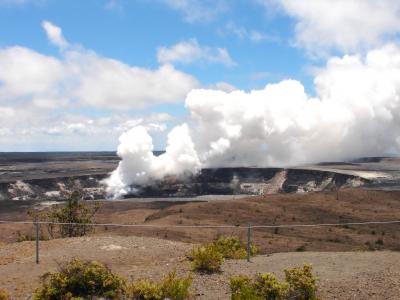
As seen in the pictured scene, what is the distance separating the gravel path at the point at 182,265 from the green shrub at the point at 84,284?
0.86 metres

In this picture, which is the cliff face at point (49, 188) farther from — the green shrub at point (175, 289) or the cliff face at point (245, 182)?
the green shrub at point (175, 289)

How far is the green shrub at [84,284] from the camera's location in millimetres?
9250

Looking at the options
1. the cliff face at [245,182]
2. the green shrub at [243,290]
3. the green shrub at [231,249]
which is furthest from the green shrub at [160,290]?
the cliff face at [245,182]

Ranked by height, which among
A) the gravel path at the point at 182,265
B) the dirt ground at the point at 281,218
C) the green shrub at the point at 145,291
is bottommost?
the dirt ground at the point at 281,218

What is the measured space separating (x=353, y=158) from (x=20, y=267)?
360 ft

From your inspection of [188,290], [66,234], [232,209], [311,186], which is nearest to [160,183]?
[311,186]

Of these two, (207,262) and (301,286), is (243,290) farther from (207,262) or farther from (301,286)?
(207,262)

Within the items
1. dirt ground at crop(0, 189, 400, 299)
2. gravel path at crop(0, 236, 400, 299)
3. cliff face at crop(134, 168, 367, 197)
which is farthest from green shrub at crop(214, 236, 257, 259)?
cliff face at crop(134, 168, 367, 197)

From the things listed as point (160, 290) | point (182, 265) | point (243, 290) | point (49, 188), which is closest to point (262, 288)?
point (243, 290)

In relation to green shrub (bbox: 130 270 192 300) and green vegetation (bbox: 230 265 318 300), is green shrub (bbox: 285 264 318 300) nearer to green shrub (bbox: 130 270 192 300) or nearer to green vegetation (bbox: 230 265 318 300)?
green vegetation (bbox: 230 265 318 300)

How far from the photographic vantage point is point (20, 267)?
1211 centimetres

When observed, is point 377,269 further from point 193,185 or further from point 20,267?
point 193,185

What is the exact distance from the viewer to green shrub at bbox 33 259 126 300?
9250mm

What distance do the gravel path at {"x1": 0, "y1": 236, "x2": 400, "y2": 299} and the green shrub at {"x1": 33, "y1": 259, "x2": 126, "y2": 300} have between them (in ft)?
2.83
